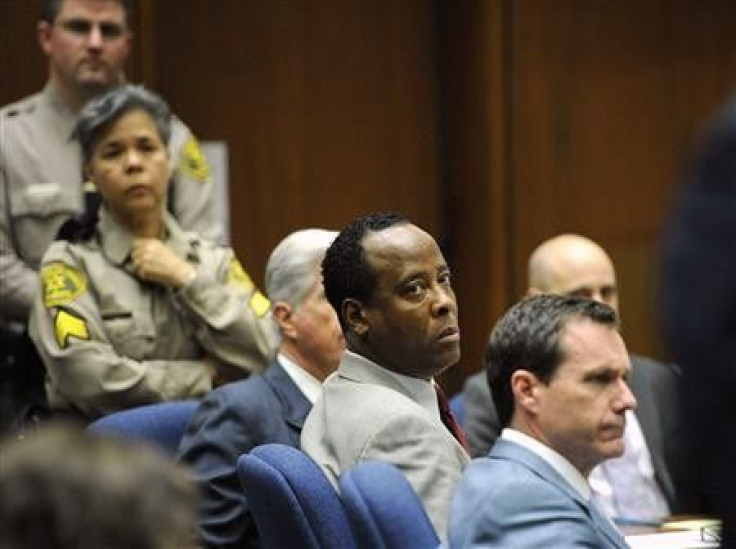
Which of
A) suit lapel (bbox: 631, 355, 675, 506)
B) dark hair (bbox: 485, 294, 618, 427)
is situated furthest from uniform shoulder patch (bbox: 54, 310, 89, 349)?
dark hair (bbox: 485, 294, 618, 427)

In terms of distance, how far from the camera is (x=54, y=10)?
16.8 feet

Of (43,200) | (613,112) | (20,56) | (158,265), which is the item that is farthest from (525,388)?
(613,112)

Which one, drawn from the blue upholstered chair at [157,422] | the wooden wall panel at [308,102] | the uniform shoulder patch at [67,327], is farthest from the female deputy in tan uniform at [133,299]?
the wooden wall panel at [308,102]

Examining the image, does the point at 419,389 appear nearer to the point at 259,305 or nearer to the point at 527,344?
the point at 527,344

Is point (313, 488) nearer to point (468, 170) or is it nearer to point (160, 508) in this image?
point (160, 508)

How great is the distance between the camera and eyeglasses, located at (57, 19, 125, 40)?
509 cm

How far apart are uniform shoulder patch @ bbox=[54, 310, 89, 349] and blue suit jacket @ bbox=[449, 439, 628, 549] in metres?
1.81

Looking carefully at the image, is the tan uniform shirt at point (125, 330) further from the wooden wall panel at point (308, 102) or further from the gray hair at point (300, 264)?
the wooden wall panel at point (308, 102)

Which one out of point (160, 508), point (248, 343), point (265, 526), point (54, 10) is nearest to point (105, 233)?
point (248, 343)

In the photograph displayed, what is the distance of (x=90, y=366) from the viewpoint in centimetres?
440

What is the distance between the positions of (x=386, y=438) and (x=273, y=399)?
29.1 inches

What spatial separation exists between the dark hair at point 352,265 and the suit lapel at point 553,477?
0.61 metres

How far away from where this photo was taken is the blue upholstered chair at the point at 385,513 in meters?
2.84

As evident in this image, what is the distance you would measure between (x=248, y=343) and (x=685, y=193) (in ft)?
10.2
